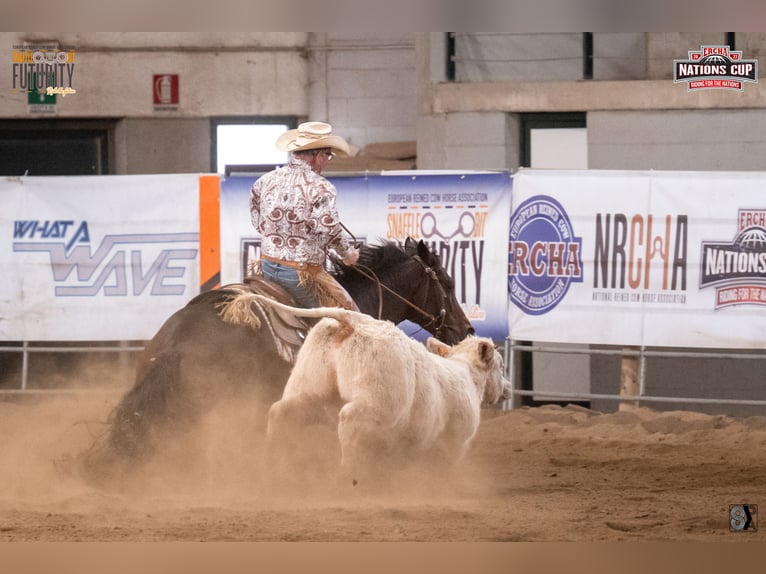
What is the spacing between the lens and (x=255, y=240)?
33.0 ft

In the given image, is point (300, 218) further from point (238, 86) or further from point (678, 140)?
point (238, 86)

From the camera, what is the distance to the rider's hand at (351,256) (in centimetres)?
721

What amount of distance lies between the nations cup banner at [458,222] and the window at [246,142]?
109cm

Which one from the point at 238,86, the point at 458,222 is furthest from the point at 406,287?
the point at 238,86

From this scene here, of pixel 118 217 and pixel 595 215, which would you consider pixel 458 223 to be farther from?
pixel 118 217

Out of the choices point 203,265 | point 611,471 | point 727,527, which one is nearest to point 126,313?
point 203,265

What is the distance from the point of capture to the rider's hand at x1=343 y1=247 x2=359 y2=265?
721cm

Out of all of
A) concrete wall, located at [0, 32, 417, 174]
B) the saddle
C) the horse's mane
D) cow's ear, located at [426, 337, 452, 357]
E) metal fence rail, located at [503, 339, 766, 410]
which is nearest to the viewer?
the saddle

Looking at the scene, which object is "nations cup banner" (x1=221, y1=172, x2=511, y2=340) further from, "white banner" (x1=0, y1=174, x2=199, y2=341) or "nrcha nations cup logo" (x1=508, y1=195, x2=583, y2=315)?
"white banner" (x1=0, y1=174, x2=199, y2=341)

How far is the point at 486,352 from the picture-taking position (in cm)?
706

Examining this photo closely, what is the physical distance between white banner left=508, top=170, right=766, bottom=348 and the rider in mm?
2976

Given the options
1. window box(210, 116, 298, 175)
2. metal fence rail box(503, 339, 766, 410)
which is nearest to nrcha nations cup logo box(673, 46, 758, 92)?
metal fence rail box(503, 339, 766, 410)

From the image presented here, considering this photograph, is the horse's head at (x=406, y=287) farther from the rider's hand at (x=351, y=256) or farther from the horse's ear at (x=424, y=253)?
the rider's hand at (x=351, y=256)

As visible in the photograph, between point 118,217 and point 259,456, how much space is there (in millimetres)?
3727
